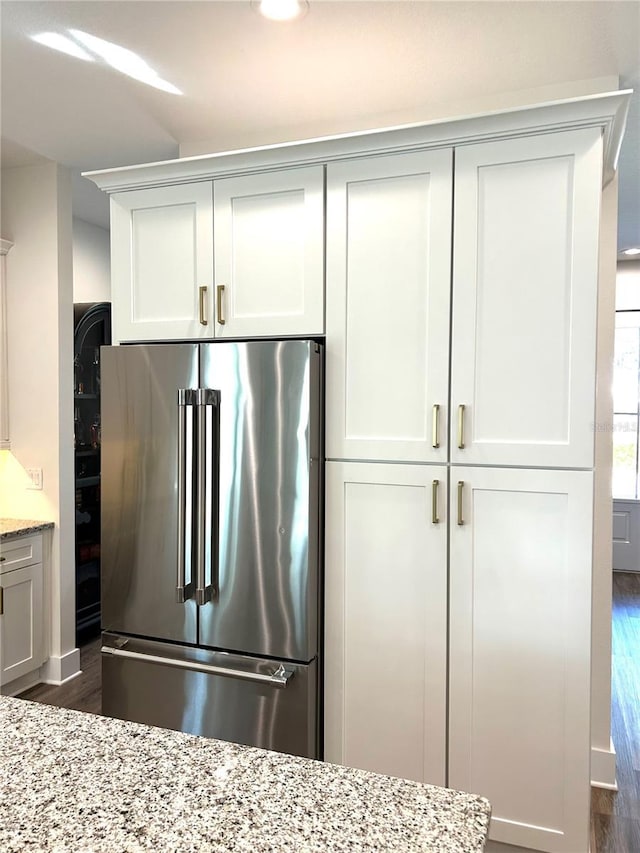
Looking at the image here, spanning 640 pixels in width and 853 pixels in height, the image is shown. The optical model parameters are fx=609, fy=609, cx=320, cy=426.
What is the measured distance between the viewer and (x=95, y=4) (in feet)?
6.27

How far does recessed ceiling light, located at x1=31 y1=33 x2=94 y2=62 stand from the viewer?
211cm

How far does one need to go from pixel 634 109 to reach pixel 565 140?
999 mm

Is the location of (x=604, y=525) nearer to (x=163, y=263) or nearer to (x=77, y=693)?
(x=163, y=263)

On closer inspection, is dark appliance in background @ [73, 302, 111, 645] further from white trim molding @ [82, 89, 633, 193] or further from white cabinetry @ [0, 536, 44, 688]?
white trim molding @ [82, 89, 633, 193]

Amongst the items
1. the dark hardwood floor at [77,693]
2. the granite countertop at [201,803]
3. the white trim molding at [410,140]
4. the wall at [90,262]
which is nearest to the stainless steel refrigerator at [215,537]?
the white trim molding at [410,140]

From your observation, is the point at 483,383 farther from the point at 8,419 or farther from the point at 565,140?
the point at 8,419

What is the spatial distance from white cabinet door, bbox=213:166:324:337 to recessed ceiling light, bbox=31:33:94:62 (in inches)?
25.9

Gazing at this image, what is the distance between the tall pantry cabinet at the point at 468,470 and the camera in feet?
6.26

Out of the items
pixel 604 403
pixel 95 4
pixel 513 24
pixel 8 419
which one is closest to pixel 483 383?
pixel 604 403

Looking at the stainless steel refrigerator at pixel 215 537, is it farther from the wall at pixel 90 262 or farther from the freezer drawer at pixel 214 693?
the wall at pixel 90 262

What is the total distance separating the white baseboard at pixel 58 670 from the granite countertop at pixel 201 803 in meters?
2.61

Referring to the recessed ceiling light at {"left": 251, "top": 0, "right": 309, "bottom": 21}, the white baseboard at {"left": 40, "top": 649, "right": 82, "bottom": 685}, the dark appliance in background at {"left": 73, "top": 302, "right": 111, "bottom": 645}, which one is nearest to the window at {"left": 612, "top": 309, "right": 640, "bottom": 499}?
the dark appliance in background at {"left": 73, "top": 302, "right": 111, "bottom": 645}

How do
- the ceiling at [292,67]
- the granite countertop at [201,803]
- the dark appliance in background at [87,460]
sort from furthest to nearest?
1. the dark appliance in background at [87,460]
2. the ceiling at [292,67]
3. the granite countertop at [201,803]

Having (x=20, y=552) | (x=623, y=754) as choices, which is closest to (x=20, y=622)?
(x=20, y=552)
